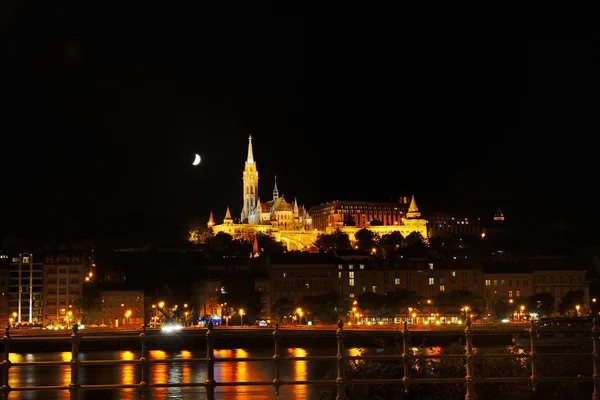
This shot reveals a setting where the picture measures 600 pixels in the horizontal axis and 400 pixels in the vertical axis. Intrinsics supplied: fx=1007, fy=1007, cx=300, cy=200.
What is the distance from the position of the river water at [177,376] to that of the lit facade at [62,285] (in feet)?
75.8

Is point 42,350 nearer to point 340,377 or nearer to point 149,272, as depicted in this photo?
point 149,272

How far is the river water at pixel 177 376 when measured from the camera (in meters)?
34.9

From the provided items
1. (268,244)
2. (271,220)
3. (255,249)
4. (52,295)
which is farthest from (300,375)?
(271,220)

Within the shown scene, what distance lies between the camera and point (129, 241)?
133750mm

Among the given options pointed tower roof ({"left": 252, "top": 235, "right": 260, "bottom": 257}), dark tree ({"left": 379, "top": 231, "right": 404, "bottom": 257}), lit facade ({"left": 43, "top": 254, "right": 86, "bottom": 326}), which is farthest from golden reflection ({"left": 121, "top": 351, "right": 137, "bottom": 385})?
dark tree ({"left": 379, "top": 231, "right": 404, "bottom": 257})

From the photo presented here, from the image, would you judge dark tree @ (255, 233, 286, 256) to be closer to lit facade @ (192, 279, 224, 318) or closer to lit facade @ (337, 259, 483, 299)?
lit facade @ (192, 279, 224, 318)

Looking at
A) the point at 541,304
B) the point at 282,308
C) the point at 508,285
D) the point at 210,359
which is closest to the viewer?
the point at 210,359

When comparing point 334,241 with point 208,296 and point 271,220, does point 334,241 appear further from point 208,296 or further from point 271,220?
point 208,296

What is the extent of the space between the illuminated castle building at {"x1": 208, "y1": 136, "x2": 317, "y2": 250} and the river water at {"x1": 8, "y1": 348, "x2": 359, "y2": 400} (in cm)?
7202

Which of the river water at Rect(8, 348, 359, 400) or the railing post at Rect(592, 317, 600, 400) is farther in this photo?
the river water at Rect(8, 348, 359, 400)

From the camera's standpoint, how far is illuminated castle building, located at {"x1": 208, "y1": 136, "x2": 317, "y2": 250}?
130875 millimetres

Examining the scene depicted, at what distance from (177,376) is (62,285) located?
4392 centimetres

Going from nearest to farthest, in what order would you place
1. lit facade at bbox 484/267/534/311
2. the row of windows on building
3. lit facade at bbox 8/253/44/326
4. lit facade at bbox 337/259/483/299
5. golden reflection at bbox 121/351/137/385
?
golden reflection at bbox 121/351/137/385, lit facade at bbox 8/253/44/326, lit facade at bbox 484/267/534/311, lit facade at bbox 337/259/483/299, the row of windows on building

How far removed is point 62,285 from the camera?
274 feet
